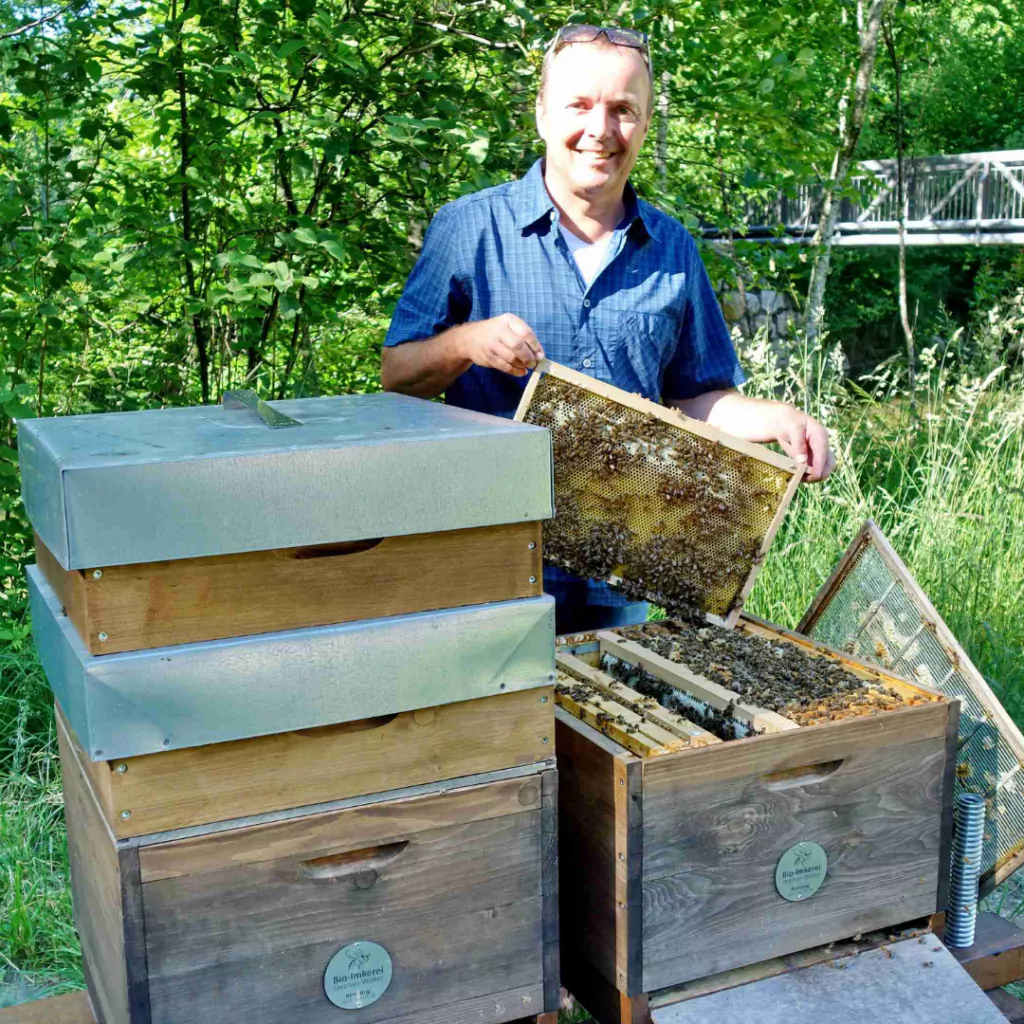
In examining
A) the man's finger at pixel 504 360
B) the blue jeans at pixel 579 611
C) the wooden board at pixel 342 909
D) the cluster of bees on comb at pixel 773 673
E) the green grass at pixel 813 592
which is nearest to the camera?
the wooden board at pixel 342 909

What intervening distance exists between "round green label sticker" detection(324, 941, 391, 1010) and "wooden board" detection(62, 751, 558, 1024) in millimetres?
13

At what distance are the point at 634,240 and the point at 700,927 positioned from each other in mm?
1495

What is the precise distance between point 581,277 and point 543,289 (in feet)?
0.30

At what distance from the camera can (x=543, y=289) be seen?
2.45 meters

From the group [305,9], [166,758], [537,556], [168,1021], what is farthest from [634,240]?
[305,9]

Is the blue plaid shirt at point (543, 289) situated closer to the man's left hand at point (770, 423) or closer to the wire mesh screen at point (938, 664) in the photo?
the man's left hand at point (770, 423)

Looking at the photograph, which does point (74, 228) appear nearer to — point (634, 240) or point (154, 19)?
point (154, 19)

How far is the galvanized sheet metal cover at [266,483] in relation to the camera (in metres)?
1.34

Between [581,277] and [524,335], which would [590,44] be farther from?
[524,335]

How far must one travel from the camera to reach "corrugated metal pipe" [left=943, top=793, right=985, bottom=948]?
2074 millimetres

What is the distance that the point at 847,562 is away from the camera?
95.1 inches

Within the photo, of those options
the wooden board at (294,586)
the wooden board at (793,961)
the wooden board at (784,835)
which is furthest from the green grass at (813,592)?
the wooden board at (294,586)

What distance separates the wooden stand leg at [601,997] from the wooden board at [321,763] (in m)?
0.44

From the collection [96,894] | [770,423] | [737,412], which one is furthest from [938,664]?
[96,894]
